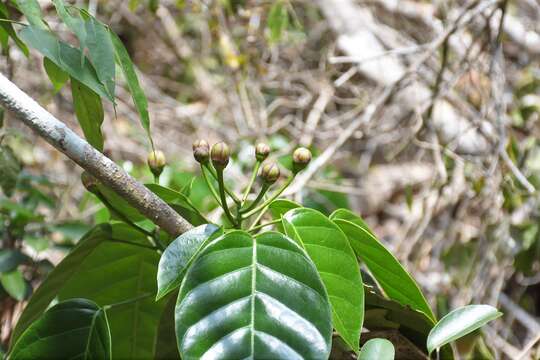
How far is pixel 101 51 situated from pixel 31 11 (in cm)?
9

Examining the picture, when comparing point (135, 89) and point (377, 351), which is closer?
point (377, 351)

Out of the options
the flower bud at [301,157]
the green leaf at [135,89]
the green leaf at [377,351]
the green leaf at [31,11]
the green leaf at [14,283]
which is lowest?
the green leaf at [14,283]

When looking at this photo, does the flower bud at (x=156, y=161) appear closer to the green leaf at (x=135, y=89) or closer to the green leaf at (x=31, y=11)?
the green leaf at (x=135, y=89)

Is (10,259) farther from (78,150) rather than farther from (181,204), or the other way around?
(78,150)

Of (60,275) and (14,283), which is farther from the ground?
(60,275)

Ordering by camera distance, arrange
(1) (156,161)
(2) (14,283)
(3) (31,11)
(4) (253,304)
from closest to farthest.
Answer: (4) (253,304) → (3) (31,11) → (1) (156,161) → (2) (14,283)

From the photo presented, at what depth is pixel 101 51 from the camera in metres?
0.85

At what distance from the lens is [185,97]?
3701 mm

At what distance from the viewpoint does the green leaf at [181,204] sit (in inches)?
36.1

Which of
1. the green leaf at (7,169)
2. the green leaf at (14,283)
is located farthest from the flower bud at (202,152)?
the green leaf at (14,283)

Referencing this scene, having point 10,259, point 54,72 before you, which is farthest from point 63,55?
point 10,259

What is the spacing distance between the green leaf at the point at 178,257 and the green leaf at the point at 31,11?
30 centimetres

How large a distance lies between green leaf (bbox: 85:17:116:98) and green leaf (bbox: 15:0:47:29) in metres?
0.06

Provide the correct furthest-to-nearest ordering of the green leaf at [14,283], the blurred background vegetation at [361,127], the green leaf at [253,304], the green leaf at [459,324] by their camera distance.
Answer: the blurred background vegetation at [361,127], the green leaf at [14,283], the green leaf at [459,324], the green leaf at [253,304]
